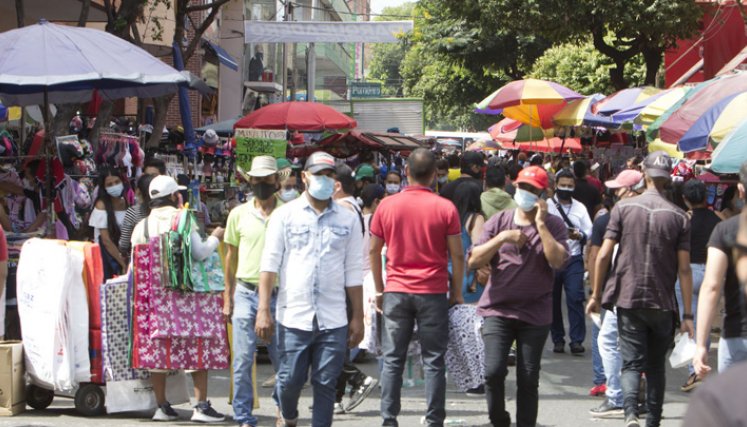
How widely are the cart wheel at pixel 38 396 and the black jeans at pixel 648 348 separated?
4.17 metres

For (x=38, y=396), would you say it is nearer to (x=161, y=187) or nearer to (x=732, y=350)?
(x=161, y=187)

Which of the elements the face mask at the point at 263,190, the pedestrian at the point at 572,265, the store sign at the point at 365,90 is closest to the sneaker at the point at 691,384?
the pedestrian at the point at 572,265

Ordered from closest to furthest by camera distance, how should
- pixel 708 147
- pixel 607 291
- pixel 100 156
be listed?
pixel 607 291 < pixel 708 147 < pixel 100 156

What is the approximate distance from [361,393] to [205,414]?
1.18 m

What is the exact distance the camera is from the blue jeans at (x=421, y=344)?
709 centimetres

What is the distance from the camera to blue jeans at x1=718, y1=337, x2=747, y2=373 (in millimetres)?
5746

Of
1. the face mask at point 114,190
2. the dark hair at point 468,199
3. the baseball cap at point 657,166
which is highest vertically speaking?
the baseball cap at point 657,166

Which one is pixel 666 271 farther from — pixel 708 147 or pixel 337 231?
pixel 708 147

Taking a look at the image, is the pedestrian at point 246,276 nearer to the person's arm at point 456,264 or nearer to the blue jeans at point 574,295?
the person's arm at point 456,264

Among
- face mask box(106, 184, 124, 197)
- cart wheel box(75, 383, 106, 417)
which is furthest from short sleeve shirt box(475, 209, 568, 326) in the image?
face mask box(106, 184, 124, 197)

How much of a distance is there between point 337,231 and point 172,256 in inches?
60.0

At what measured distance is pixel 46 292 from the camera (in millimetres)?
7988

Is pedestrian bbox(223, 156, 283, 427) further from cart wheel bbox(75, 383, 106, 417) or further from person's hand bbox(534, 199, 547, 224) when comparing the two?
person's hand bbox(534, 199, 547, 224)

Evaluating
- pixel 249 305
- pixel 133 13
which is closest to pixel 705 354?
pixel 249 305
